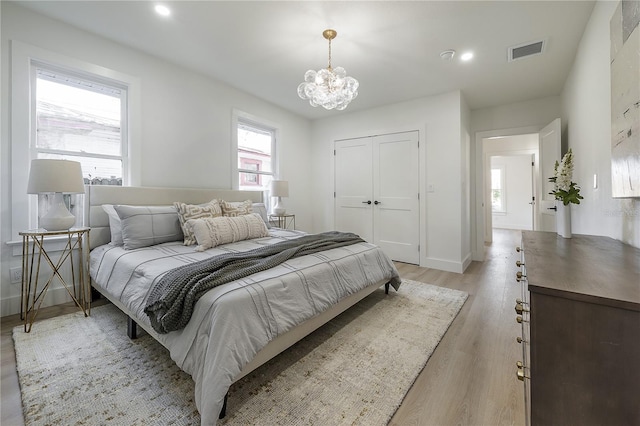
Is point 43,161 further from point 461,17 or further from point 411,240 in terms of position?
point 411,240

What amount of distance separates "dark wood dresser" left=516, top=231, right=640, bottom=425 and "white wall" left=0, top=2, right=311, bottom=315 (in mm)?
3457

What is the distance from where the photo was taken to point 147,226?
242cm

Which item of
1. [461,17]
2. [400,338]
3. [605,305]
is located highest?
[461,17]

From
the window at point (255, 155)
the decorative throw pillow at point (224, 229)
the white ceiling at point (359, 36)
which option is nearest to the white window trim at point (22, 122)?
the white ceiling at point (359, 36)

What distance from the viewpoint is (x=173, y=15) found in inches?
89.6

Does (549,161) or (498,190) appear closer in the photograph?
(549,161)

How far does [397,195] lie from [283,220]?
6.48 feet

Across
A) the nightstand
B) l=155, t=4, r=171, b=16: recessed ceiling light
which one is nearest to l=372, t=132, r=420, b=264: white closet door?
the nightstand

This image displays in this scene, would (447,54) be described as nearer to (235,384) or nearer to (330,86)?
(330,86)

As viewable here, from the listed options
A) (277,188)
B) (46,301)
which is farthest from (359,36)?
(46,301)

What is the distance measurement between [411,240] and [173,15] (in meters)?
3.96

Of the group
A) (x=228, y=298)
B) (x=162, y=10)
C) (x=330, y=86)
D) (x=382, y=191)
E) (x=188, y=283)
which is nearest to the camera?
(x=228, y=298)

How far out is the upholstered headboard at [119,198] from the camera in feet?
8.29

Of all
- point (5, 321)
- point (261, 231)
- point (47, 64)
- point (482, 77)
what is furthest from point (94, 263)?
point (482, 77)
